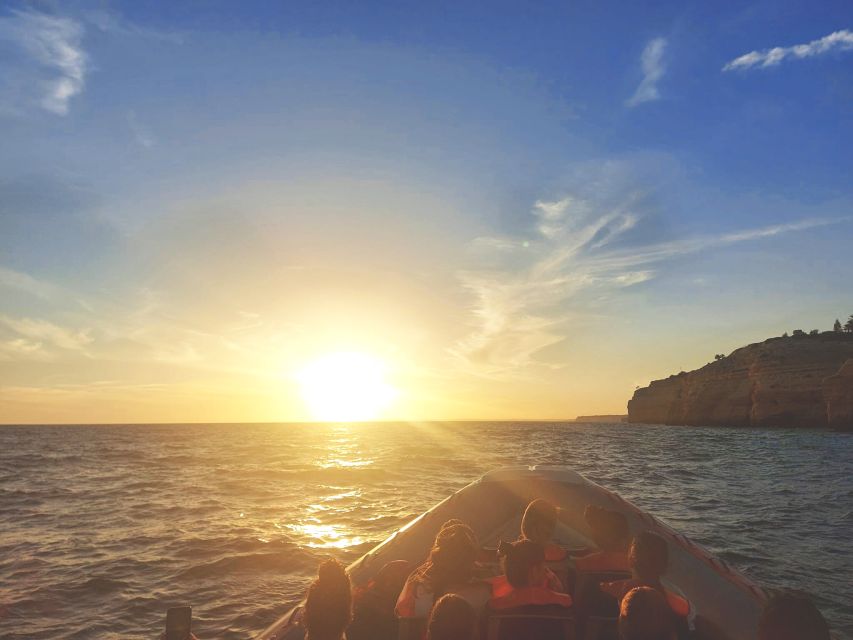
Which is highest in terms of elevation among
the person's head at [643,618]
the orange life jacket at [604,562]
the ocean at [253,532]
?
the person's head at [643,618]

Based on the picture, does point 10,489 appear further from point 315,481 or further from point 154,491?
point 315,481

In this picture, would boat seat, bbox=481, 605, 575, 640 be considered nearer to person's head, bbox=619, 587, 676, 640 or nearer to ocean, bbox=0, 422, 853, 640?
person's head, bbox=619, 587, 676, 640

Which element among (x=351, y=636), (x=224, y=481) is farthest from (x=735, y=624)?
(x=224, y=481)

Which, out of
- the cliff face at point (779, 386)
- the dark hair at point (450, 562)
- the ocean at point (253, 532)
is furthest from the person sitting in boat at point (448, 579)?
the cliff face at point (779, 386)

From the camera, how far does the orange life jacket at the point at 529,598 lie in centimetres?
341

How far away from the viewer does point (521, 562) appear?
3.45 meters

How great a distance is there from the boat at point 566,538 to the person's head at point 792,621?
1.76 m

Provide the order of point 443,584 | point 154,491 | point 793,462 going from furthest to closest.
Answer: point 793,462, point 154,491, point 443,584

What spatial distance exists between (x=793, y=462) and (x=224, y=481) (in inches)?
1237

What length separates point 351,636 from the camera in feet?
16.3

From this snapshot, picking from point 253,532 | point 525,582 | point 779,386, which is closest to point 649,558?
point 525,582

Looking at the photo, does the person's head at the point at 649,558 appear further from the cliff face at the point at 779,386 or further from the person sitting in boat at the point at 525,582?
the cliff face at the point at 779,386

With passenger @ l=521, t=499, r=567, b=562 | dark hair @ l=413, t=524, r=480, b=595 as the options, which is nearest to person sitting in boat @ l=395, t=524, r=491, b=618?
dark hair @ l=413, t=524, r=480, b=595

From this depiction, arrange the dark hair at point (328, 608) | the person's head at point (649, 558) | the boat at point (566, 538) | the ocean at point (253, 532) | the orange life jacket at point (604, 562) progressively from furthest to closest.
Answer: the ocean at point (253, 532) < the boat at point (566, 538) < the orange life jacket at point (604, 562) < the person's head at point (649, 558) < the dark hair at point (328, 608)
